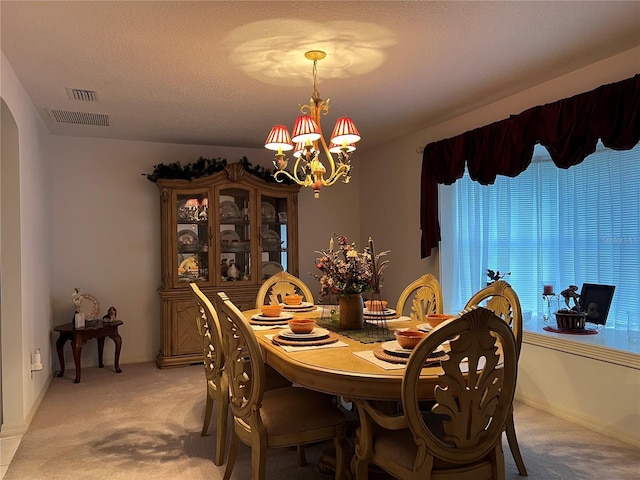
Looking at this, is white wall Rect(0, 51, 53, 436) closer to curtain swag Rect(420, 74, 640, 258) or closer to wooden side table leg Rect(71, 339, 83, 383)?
wooden side table leg Rect(71, 339, 83, 383)

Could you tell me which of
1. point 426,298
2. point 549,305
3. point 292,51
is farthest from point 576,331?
point 292,51

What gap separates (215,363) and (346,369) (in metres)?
1.06

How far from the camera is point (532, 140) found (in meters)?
3.29

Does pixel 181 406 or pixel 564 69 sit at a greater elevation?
pixel 564 69

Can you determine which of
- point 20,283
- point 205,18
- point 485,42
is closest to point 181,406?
point 20,283

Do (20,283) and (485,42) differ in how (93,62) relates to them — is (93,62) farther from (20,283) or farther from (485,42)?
(485,42)

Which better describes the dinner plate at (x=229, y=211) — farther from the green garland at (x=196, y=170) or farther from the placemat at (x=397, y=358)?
the placemat at (x=397, y=358)

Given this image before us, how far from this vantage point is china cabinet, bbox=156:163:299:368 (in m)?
4.77

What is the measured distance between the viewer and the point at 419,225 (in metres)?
4.71

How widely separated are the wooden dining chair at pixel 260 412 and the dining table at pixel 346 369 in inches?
6.2

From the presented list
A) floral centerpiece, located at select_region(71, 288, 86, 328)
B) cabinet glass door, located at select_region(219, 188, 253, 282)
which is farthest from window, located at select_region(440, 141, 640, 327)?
floral centerpiece, located at select_region(71, 288, 86, 328)

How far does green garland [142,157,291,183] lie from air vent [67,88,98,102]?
1.26 metres

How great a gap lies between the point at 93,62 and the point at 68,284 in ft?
8.91

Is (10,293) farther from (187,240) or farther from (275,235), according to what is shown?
(275,235)
